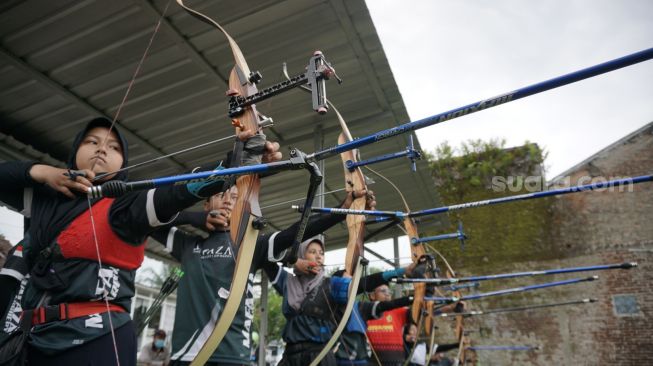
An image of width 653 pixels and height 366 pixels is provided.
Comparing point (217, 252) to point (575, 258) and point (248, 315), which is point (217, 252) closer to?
point (248, 315)

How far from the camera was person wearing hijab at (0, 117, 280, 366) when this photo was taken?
1.35 metres

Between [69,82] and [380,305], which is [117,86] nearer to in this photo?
[69,82]

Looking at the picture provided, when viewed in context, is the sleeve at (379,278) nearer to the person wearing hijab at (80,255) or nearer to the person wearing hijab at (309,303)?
the person wearing hijab at (309,303)

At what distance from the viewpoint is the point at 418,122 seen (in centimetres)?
157

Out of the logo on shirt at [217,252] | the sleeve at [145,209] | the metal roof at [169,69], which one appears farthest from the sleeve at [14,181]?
the metal roof at [169,69]

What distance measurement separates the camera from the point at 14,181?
157 cm

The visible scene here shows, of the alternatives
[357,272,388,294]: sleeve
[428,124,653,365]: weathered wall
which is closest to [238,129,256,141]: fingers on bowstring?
[357,272,388,294]: sleeve

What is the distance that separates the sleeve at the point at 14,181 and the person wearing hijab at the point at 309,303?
1.59 meters

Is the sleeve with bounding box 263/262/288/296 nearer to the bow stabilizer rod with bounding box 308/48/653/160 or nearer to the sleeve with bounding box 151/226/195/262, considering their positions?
the sleeve with bounding box 151/226/195/262

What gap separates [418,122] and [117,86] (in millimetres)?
3146

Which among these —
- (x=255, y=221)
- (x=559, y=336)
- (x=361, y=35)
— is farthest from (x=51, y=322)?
(x=559, y=336)

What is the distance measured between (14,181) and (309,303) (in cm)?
205

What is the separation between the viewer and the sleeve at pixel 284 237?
8.32 feet

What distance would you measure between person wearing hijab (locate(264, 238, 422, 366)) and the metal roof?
118 centimetres
